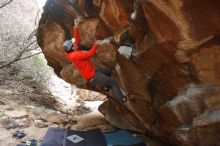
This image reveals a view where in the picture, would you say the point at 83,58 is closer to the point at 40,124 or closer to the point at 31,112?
the point at 40,124

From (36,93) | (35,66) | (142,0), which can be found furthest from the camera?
(35,66)

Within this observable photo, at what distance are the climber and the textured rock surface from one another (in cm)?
18

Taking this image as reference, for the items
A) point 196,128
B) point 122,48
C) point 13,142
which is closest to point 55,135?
point 13,142

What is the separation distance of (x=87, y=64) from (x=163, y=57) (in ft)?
5.77

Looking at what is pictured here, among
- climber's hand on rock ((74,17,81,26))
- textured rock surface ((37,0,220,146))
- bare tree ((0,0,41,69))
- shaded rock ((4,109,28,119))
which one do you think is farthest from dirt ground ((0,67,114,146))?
climber's hand on rock ((74,17,81,26))

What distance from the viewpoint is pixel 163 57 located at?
464 centimetres

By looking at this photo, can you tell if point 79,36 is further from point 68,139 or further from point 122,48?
point 68,139

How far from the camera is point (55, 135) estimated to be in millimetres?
7438

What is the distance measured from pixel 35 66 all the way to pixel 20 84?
141 cm

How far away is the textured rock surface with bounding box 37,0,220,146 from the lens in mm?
3947

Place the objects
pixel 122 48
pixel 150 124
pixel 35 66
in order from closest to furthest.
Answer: pixel 122 48 → pixel 150 124 → pixel 35 66

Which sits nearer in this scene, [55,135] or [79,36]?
[79,36]

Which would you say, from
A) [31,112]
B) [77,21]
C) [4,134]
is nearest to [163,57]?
[77,21]

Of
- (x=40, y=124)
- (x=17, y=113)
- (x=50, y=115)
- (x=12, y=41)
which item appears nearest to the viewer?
(x=40, y=124)
